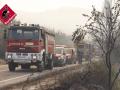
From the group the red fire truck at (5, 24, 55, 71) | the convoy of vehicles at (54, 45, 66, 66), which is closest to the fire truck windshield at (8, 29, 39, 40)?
the red fire truck at (5, 24, 55, 71)

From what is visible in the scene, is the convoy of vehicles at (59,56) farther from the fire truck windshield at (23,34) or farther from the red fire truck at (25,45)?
the fire truck windshield at (23,34)

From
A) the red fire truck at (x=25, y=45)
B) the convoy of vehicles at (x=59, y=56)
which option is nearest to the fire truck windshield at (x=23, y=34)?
the red fire truck at (x=25, y=45)

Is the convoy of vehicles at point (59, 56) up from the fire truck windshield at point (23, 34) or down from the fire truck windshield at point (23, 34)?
down

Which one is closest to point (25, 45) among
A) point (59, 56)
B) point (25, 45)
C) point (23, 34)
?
point (25, 45)

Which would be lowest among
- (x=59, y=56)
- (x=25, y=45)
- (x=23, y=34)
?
(x=59, y=56)

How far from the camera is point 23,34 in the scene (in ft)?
106

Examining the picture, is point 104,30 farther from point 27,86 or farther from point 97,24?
point 27,86

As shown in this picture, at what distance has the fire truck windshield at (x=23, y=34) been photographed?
3194cm

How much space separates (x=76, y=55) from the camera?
6294 centimetres

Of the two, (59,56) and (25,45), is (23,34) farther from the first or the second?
(59,56)

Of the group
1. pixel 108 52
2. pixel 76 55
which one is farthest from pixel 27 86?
pixel 76 55

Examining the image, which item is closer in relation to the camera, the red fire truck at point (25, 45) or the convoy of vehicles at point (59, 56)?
the red fire truck at point (25, 45)

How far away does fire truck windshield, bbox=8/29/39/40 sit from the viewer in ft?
105

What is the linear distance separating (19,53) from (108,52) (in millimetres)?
15213
